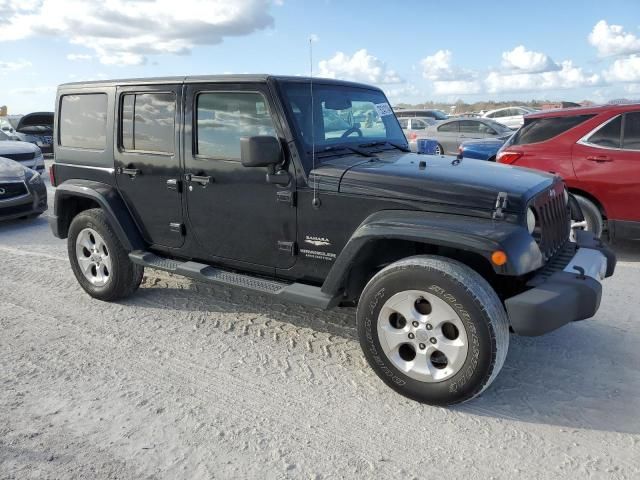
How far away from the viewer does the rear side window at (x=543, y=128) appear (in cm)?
617

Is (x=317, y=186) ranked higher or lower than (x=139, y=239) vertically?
higher

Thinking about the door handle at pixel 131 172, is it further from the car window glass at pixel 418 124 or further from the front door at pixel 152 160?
the car window glass at pixel 418 124

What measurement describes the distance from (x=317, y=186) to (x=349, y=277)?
2.04ft

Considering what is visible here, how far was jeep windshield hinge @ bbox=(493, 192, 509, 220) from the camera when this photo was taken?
291cm

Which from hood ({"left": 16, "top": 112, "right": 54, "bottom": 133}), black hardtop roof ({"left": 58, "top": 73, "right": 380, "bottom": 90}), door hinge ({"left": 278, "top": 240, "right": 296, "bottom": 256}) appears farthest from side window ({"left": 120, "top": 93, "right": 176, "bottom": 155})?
hood ({"left": 16, "top": 112, "right": 54, "bottom": 133})

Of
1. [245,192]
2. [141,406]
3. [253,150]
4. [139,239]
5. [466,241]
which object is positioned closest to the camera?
[466,241]

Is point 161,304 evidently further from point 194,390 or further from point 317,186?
point 317,186

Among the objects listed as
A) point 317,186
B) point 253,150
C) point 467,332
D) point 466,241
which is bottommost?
point 467,332

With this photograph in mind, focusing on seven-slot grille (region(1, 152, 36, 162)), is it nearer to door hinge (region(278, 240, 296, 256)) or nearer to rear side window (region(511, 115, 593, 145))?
door hinge (region(278, 240, 296, 256))

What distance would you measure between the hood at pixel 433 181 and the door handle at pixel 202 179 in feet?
3.01

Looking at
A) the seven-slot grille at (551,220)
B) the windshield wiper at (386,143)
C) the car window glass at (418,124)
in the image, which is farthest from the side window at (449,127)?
the seven-slot grille at (551,220)

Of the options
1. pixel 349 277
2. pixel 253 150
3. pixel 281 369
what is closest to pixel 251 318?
pixel 281 369

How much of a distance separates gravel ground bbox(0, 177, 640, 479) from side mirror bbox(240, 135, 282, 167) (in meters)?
1.32

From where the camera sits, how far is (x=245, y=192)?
375 cm
